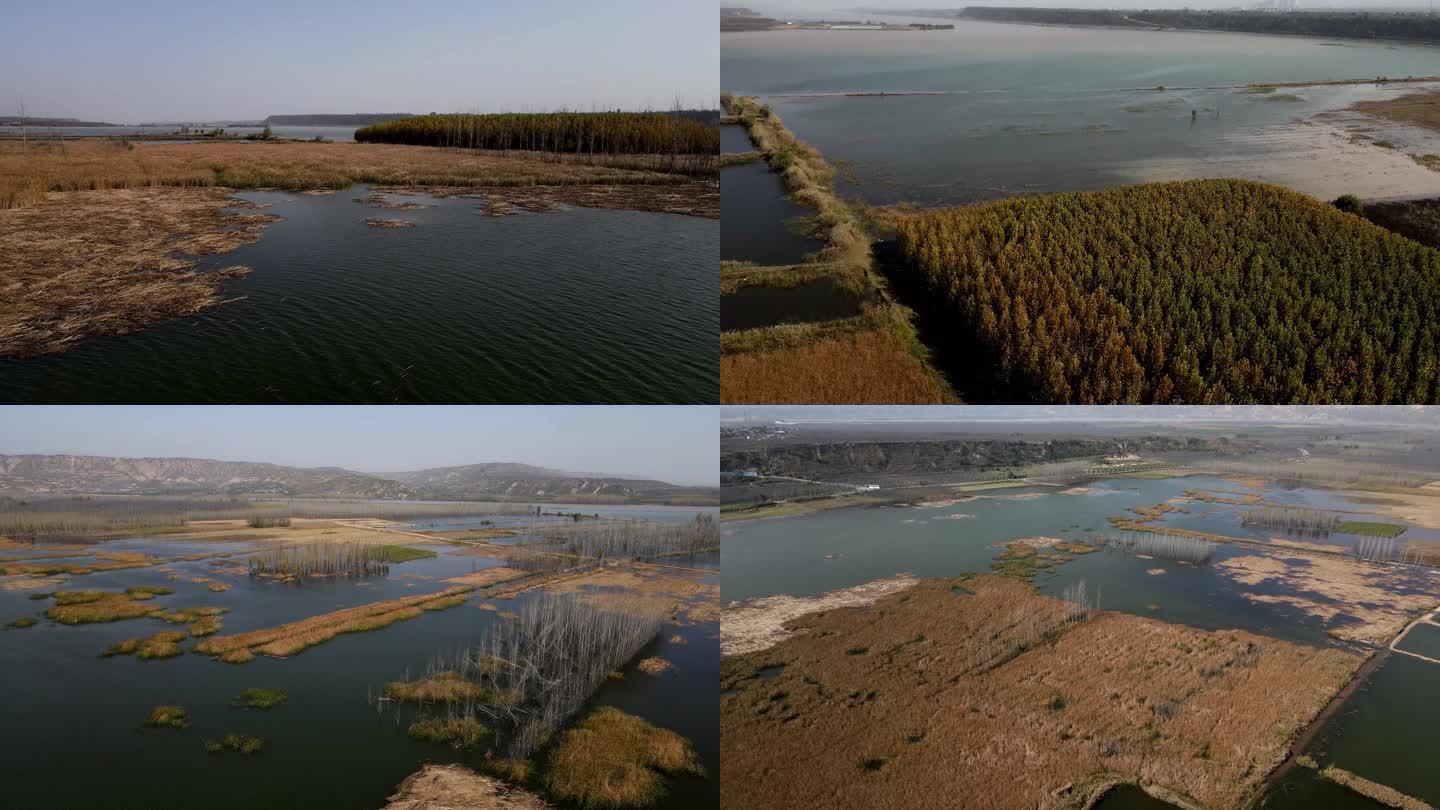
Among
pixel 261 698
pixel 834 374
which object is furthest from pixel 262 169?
pixel 834 374

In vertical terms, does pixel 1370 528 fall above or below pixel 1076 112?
below

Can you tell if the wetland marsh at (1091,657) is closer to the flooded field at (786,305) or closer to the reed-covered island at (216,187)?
the flooded field at (786,305)

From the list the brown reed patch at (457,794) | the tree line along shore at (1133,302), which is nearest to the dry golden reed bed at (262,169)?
the tree line along shore at (1133,302)

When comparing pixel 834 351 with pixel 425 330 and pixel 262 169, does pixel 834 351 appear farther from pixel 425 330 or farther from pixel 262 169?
pixel 262 169

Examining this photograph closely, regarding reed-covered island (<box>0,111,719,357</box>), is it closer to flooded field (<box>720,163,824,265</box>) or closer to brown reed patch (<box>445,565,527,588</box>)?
flooded field (<box>720,163,824,265</box>)

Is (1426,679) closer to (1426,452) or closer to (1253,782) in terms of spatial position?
(1253,782)

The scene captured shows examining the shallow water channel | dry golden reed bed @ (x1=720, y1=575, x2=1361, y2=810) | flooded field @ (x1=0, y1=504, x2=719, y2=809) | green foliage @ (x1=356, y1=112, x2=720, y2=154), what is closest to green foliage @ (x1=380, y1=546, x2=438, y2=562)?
flooded field @ (x1=0, y1=504, x2=719, y2=809)

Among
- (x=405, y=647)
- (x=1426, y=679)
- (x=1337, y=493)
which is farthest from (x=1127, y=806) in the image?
(x=1337, y=493)
